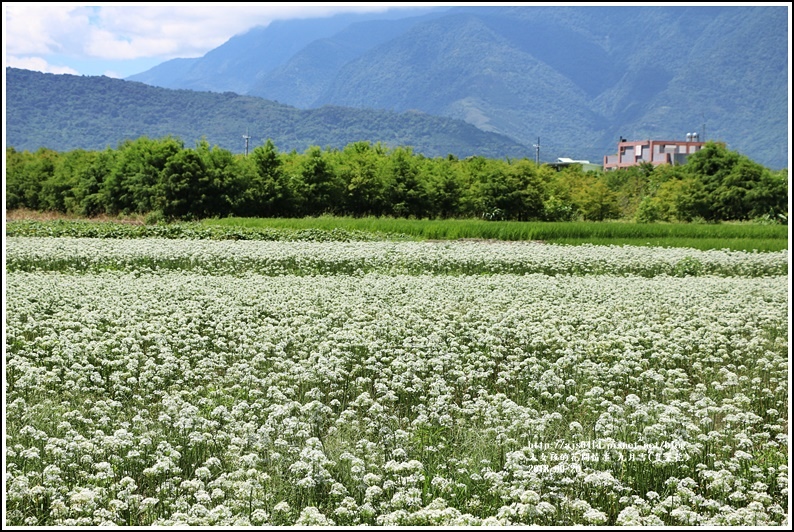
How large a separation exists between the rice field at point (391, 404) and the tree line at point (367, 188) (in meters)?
22.6

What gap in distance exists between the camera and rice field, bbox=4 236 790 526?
503 cm

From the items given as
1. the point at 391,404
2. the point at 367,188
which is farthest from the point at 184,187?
the point at 391,404

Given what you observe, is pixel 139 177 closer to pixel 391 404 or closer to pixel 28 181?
pixel 28 181

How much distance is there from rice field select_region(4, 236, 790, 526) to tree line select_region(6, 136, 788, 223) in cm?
2262

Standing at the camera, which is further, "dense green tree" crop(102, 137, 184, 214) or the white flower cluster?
"dense green tree" crop(102, 137, 184, 214)

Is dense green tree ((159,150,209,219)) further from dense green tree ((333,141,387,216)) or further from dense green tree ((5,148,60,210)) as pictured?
dense green tree ((5,148,60,210))

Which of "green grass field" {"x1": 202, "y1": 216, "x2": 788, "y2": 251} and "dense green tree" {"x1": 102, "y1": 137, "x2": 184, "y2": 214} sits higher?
"dense green tree" {"x1": 102, "y1": 137, "x2": 184, "y2": 214}

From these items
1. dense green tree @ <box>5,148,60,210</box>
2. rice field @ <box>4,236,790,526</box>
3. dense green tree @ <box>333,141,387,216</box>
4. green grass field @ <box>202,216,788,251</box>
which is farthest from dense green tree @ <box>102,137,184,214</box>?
rice field @ <box>4,236,790,526</box>

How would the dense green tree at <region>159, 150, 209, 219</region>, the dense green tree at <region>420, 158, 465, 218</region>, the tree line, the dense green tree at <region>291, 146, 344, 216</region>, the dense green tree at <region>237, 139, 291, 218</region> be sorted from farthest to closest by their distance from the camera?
the dense green tree at <region>420, 158, 465, 218</region> < the dense green tree at <region>291, 146, 344, 216</region> < the dense green tree at <region>237, 139, 291, 218</region> < the tree line < the dense green tree at <region>159, 150, 209, 219</region>

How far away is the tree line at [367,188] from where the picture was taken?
1454 inches

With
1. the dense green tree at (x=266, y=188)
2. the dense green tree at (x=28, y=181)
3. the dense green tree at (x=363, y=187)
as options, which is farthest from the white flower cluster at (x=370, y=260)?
the dense green tree at (x=28, y=181)

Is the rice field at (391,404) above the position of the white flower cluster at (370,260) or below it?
below

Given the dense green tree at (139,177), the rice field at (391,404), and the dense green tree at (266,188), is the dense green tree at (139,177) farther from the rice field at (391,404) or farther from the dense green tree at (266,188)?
the rice field at (391,404)

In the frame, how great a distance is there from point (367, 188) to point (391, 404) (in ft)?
108
